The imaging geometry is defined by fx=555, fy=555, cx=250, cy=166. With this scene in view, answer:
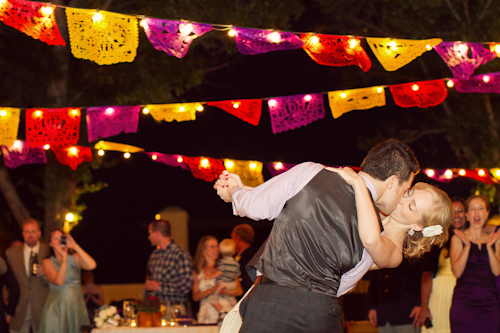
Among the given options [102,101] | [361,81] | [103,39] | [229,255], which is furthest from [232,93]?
[103,39]

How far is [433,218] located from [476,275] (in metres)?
2.52

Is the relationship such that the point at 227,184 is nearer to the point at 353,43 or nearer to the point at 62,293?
the point at 353,43

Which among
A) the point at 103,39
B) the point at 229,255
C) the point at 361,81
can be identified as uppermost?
the point at 361,81

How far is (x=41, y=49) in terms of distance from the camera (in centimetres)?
943

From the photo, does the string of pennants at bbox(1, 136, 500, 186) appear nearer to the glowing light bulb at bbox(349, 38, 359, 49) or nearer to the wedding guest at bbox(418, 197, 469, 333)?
the wedding guest at bbox(418, 197, 469, 333)

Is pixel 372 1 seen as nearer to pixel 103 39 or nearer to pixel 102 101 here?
pixel 102 101

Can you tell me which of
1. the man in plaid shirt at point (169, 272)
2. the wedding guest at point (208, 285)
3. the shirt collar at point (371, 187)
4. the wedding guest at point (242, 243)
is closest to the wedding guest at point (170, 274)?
the man in plaid shirt at point (169, 272)

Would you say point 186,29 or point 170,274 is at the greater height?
point 186,29

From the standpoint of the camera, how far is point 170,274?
5.36 meters

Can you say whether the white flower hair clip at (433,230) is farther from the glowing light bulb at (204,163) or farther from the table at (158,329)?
the glowing light bulb at (204,163)

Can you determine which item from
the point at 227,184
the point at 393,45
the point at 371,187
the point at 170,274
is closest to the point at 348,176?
the point at 371,187

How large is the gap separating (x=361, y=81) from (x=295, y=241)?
1140cm

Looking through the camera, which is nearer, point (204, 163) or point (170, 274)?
point (170, 274)

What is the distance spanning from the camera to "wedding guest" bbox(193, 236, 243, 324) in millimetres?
5348
